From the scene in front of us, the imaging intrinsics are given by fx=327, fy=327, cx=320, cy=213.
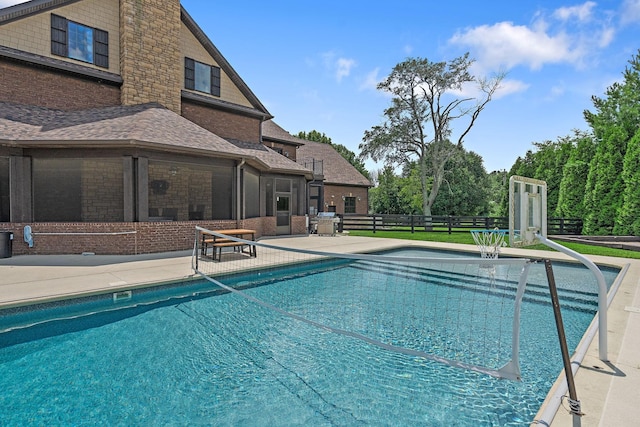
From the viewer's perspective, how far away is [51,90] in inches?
472

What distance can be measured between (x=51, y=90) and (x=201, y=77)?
6.04m

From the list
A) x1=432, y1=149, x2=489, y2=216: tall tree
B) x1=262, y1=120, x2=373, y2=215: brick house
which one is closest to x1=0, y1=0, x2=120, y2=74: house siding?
x1=262, y1=120, x2=373, y2=215: brick house

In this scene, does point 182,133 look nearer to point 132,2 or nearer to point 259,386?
point 132,2

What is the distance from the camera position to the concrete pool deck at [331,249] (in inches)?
107

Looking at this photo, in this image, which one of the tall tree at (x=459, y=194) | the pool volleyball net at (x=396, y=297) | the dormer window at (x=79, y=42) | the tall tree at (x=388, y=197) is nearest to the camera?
the pool volleyball net at (x=396, y=297)

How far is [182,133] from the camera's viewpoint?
11617 mm

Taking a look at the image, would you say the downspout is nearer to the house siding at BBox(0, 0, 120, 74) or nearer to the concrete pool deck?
the concrete pool deck

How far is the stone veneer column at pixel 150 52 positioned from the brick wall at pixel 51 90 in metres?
0.82

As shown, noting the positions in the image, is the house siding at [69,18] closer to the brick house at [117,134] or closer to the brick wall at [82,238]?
the brick house at [117,134]

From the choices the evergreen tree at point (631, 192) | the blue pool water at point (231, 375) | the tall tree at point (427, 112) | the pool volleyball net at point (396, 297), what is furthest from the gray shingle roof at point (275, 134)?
the evergreen tree at point (631, 192)

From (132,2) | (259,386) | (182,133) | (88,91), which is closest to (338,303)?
(259,386)

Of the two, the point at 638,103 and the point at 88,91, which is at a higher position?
the point at 638,103

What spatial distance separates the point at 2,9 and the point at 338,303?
48.6 feet

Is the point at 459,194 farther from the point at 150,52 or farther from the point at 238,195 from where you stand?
the point at 150,52
